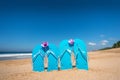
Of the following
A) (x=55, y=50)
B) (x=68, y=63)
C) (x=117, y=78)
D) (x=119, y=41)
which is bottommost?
(x=117, y=78)

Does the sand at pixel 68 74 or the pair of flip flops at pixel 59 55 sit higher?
the pair of flip flops at pixel 59 55

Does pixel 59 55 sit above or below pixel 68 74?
above

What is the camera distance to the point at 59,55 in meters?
12.1

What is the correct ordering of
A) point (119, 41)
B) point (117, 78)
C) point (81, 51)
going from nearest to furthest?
point (117, 78)
point (81, 51)
point (119, 41)

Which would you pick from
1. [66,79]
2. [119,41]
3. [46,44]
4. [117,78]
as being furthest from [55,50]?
[119,41]

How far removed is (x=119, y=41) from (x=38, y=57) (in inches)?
1986

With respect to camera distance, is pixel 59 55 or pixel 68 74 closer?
pixel 68 74

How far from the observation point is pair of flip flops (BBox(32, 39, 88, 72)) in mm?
12039

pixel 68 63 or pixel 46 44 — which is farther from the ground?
pixel 46 44

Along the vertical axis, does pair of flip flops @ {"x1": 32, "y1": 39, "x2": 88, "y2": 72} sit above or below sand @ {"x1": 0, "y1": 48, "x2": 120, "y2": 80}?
above

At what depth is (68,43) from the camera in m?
12.3

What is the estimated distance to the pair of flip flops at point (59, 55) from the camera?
474 inches

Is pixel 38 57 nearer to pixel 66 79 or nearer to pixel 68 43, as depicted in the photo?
pixel 68 43

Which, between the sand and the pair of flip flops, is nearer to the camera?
the sand
